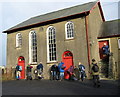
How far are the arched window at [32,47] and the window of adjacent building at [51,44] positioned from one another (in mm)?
1941

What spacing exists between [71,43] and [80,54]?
1484 mm

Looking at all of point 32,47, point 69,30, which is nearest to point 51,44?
point 69,30

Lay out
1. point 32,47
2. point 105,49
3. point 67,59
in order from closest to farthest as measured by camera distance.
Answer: point 67,59 < point 105,49 < point 32,47

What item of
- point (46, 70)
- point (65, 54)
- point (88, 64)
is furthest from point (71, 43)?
point (46, 70)

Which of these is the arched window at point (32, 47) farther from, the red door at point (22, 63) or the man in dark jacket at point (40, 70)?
the man in dark jacket at point (40, 70)

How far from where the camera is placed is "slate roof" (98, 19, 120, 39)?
16.0 m

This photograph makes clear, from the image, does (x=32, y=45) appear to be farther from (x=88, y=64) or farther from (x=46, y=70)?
(x=88, y=64)

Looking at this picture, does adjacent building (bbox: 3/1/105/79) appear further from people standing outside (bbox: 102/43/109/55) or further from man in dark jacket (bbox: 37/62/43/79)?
people standing outside (bbox: 102/43/109/55)

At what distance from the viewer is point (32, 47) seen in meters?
17.1

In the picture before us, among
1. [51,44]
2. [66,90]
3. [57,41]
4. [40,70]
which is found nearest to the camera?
[66,90]

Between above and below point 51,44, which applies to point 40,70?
below

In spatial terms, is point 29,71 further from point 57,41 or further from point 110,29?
point 110,29

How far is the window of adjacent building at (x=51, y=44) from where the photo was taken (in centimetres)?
1550

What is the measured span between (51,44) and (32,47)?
8.92 feet
